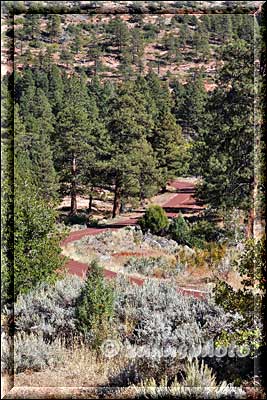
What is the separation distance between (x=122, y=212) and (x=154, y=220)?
26 centimetres

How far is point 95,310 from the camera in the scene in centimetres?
384

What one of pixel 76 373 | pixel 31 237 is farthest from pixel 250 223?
pixel 76 373

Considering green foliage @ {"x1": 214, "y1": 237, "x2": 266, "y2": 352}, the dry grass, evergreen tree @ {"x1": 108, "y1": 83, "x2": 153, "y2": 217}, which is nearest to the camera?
green foliage @ {"x1": 214, "y1": 237, "x2": 266, "y2": 352}

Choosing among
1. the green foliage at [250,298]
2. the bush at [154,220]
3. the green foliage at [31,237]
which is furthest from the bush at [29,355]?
the bush at [154,220]

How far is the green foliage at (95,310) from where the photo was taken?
3.81m

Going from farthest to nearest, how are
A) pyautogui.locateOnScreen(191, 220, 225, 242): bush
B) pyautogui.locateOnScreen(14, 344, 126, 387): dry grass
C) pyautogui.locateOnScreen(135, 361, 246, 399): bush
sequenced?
pyautogui.locateOnScreen(191, 220, 225, 242): bush, pyautogui.locateOnScreen(14, 344, 126, 387): dry grass, pyautogui.locateOnScreen(135, 361, 246, 399): bush

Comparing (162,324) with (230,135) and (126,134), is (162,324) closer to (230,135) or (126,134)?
(126,134)

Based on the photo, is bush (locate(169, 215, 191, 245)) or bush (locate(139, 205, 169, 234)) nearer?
bush (locate(139, 205, 169, 234))

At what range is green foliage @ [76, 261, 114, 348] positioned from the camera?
12.5 ft

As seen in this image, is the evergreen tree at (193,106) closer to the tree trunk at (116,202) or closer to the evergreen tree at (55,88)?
the tree trunk at (116,202)

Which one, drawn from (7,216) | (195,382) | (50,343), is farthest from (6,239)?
(195,382)

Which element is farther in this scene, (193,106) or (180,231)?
(180,231)

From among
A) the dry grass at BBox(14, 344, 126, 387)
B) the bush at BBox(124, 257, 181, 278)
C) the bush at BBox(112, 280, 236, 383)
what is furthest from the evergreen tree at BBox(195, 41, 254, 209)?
the dry grass at BBox(14, 344, 126, 387)

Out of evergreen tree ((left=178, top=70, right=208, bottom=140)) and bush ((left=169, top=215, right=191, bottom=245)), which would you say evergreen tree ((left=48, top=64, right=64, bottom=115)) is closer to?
evergreen tree ((left=178, top=70, right=208, bottom=140))
